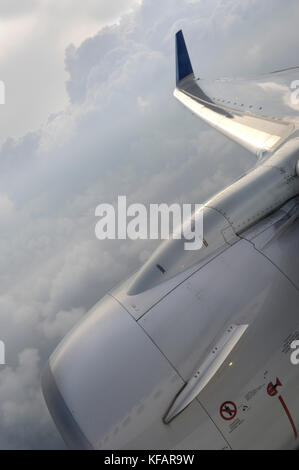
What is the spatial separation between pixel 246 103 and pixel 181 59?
503 centimetres

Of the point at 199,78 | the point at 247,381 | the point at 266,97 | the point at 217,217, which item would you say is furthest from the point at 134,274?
the point at 199,78

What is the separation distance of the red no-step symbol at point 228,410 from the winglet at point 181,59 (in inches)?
632

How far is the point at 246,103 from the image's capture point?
13.0 metres

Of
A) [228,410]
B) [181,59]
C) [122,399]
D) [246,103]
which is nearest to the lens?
[122,399]

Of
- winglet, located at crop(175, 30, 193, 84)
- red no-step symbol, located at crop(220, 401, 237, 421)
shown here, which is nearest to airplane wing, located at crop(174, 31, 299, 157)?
winglet, located at crop(175, 30, 193, 84)

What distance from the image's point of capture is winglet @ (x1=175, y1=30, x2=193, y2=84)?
1506 centimetres

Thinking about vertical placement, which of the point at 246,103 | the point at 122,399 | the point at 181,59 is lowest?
the point at 122,399

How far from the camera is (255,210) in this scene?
23.1 ft

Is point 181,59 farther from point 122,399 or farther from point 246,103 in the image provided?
point 122,399

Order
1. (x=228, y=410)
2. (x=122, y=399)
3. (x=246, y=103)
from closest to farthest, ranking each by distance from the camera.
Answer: (x=122, y=399)
(x=228, y=410)
(x=246, y=103)

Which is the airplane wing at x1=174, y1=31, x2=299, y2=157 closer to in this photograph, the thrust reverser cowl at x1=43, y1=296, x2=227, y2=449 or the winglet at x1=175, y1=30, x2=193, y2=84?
the winglet at x1=175, y1=30, x2=193, y2=84

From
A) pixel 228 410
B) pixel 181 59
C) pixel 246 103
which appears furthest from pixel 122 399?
pixel 181 59

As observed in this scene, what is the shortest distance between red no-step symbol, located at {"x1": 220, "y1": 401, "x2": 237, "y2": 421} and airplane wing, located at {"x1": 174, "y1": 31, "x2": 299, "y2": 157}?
7.44 m

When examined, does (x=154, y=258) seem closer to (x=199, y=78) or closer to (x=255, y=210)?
(x=255, y=210)
